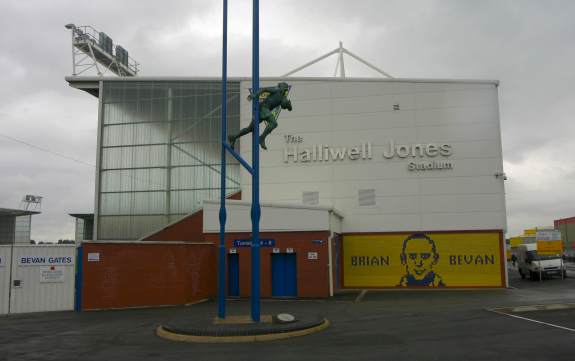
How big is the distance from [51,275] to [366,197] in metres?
16.2

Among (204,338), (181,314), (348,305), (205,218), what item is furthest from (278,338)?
(205,218)

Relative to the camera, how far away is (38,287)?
19281mm

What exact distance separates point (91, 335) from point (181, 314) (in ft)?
14.8

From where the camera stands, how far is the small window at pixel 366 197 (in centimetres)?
2900

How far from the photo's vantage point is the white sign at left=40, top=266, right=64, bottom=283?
1940 cm

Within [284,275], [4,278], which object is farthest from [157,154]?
[4,278]

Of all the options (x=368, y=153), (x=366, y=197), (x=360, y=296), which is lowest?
(x=360, y=296)

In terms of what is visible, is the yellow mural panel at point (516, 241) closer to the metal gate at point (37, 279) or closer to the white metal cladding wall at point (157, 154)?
the white metal cladding wall at point (157, 154)

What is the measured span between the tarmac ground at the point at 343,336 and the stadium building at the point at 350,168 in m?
8.42

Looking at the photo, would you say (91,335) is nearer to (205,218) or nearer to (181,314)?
(181,314)

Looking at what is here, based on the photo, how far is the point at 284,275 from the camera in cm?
2419

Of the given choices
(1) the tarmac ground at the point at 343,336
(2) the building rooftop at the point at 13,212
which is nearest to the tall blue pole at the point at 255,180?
(1) the tarmac ground at the point at 343,336

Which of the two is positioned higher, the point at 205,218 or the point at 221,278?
the point at 205,218

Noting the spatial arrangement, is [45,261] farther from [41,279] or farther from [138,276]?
[138,276]
